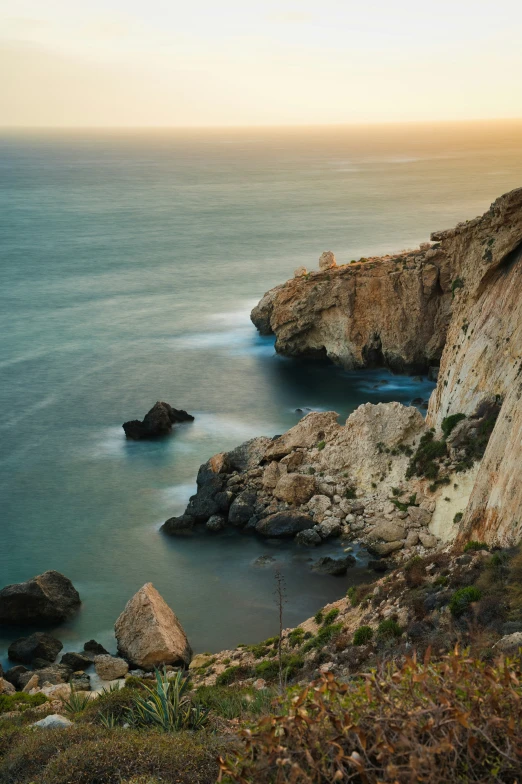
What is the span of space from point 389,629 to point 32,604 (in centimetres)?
1632

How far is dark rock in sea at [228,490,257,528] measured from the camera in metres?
39.3

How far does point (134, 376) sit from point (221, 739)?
50394 mm

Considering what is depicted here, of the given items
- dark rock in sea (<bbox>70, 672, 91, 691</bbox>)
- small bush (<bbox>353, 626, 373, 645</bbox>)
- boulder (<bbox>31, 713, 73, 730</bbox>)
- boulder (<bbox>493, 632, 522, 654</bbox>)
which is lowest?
dark rock in sea (<bbox>70, 672, 91, 691</bbox>)

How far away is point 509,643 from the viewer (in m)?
16.8

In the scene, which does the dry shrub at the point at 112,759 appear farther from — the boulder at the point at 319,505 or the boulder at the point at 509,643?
the boulder at the point at 319,505

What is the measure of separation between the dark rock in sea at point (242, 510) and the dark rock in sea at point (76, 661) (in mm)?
10951

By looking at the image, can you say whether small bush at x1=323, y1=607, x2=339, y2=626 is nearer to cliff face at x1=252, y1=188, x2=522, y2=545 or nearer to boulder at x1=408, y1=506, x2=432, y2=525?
cliff face at x1=252, y1=188, x2=522, y2=545

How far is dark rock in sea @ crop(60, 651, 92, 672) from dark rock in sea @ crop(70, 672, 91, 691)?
19.8 inches

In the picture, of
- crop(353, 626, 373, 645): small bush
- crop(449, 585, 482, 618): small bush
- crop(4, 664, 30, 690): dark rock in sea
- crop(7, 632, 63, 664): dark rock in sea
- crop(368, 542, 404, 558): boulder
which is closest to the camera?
crop(449, 585, 482, 618): small bush

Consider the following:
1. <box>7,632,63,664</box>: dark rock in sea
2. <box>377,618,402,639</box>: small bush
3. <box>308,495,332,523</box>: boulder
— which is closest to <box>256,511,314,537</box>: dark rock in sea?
<box>308,495,332,523</box>: boulder

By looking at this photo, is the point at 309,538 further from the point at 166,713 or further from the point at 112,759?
the point at 112,759

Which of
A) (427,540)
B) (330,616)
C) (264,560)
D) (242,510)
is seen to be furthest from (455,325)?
(330,616)

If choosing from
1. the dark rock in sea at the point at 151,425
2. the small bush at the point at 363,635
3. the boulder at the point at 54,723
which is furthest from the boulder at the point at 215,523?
the boulder at the point at 54,723

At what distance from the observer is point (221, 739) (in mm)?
14781
